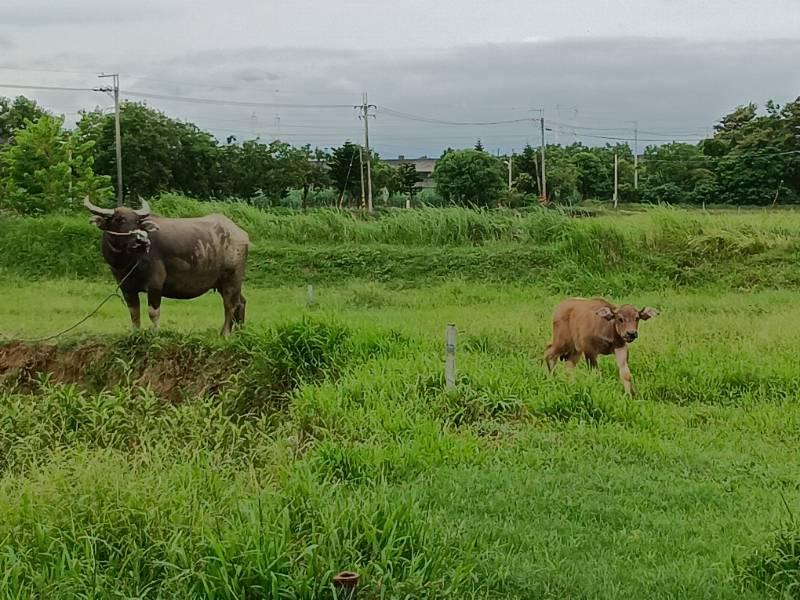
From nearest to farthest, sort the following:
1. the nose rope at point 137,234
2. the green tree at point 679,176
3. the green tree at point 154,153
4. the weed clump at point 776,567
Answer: the weed clump at point 776,567 → the nose rope at point 137,234 → the green tree at point 154,153 → the green tree at point 679,176

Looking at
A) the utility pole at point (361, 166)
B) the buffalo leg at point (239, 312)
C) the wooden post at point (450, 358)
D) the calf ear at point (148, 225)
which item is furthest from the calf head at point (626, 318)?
the utility pole at point (361, 166)

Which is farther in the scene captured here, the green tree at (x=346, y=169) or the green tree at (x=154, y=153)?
the green tree at (x=346, y=169)

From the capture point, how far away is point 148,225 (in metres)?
9.49

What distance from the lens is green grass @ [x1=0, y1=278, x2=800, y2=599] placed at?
3.74 m

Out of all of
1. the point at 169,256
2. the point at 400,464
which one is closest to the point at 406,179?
the point at 169,256

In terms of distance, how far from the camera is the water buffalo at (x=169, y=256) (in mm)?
9297

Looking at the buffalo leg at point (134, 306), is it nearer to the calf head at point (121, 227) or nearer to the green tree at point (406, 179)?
the calf head at point (121, 227)

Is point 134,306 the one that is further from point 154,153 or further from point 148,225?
point 154,153

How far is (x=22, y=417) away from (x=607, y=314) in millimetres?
5162

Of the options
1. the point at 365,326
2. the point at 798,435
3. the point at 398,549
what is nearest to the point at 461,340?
the point at 365,326

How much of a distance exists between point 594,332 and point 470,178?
2680 cm

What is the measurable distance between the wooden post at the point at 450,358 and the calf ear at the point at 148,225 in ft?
13.7

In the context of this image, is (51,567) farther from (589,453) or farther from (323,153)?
(323,153)

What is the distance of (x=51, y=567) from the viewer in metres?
3.70
